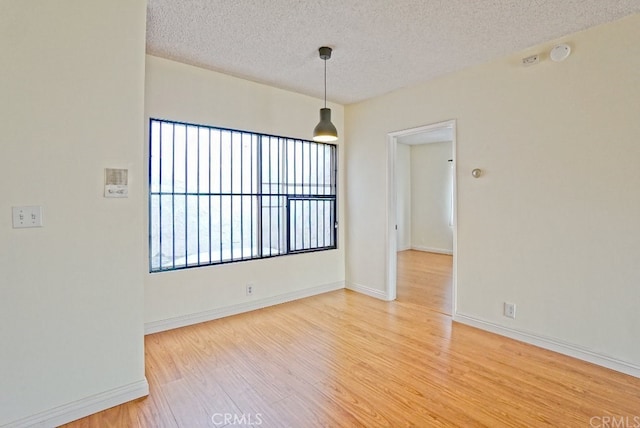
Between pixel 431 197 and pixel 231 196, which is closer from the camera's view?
pixel 231 196

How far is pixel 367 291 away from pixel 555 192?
2504 millimetres

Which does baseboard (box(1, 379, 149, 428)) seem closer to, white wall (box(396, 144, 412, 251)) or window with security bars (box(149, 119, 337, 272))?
window with security bars (box(149, 119, 337, 272))

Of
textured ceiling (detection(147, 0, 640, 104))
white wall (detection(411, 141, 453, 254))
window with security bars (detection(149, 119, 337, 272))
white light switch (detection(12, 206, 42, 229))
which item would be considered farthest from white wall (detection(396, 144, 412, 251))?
white light switch (detection(12, 206, 42, 229))

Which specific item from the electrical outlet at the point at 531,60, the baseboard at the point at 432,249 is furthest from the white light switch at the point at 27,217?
the baseboard at the point at 432,249

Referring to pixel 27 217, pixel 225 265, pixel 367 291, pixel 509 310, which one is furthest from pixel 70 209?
pixel 509 310

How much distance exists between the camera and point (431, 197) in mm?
7844

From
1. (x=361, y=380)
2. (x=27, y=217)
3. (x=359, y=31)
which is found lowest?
(x=361, y=380)

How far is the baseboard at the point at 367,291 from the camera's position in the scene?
13.6 ft

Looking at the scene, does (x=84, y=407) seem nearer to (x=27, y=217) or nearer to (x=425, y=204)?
(x=27, y=217)

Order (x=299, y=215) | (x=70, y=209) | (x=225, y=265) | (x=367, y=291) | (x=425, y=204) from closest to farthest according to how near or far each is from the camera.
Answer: (x=70, y=209), (x=225, y=265), (x=299, y=215), (x=367, y=291), (x=425, y=204)

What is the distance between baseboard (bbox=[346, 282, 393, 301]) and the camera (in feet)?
13.6

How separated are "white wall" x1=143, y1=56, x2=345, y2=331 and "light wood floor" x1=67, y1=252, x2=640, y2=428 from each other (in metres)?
0.25

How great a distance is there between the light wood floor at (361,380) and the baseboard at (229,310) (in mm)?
87

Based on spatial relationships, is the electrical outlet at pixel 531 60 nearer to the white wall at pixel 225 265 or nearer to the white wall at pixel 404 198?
the white wall at pixel 225 265
